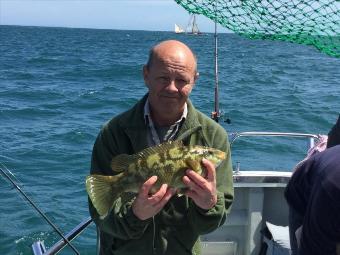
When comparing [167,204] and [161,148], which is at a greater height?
[161,148]

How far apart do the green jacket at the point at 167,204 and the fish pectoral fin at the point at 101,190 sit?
0.30 feet

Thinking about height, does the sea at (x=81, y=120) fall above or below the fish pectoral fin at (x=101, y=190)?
below

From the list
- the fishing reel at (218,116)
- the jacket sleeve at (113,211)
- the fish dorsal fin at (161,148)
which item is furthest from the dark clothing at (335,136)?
the fishing reel at (218,116)

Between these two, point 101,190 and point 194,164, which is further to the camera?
point 101,190

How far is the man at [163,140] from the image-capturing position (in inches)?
105

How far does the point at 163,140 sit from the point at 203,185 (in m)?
0.45

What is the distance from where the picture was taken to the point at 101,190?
105 inches

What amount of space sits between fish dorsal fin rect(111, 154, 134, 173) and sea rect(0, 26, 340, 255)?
3.45m

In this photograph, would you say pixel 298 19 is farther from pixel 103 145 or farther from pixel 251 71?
pixel 251 71

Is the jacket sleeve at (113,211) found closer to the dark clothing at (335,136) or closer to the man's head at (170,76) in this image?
the man's head at (170,76)

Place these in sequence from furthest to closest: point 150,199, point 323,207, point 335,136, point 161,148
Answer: point 335,136, point 161,148, point 150,199, point 323,207

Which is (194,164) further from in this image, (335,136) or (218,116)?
(218,116)

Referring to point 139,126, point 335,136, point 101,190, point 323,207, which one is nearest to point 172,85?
point 139,126

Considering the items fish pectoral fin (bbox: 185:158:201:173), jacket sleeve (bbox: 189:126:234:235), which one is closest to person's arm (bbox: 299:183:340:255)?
jacket sleeve (bbox: 189:126:234:235)
